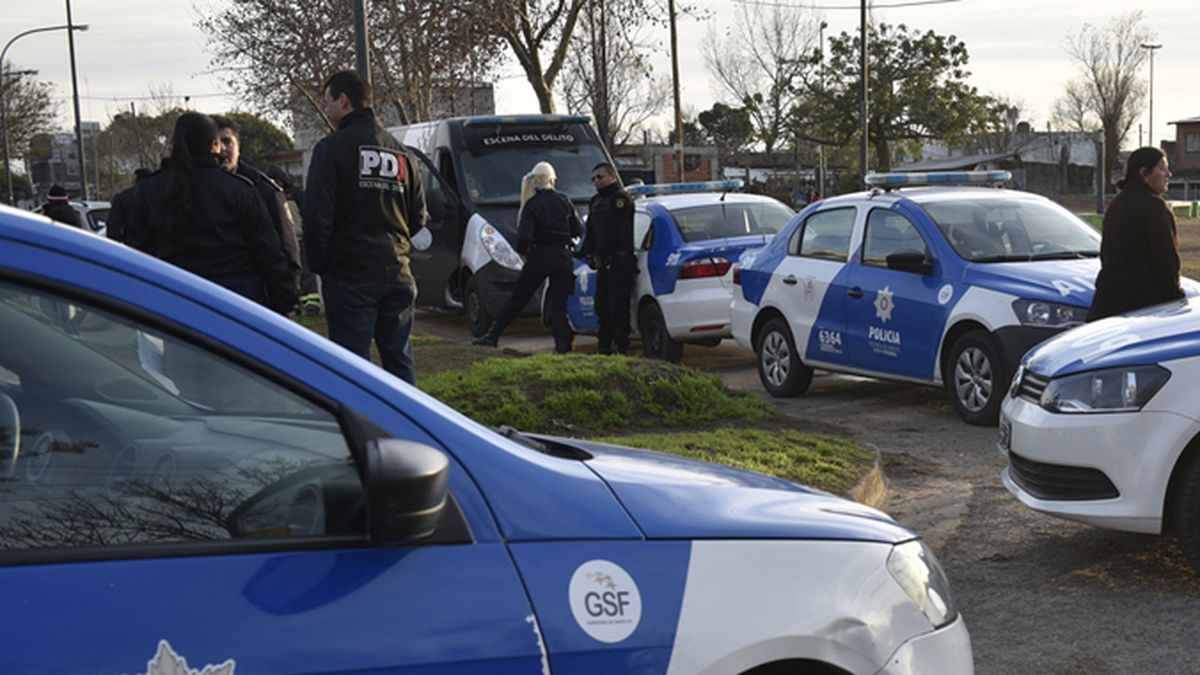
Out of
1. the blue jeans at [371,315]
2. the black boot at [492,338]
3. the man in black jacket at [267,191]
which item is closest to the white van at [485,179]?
the black boot at [492,338]

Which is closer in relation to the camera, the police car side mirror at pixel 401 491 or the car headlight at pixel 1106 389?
the police car side mirror at pixel 401 491

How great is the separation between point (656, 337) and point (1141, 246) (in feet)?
20.2

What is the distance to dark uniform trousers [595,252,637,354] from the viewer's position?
13430mm

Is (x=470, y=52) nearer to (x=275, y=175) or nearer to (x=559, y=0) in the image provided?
(x=559, y=0)

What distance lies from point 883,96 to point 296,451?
56.0m

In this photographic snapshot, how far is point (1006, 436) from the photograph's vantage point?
6312mm

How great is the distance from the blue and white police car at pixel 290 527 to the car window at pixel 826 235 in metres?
8.46

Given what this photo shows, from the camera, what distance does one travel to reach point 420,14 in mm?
26219

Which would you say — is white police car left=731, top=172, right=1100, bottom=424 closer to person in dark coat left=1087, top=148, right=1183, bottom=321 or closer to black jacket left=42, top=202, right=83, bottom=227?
person in dark coat left=1087, top=148, right=1183, bottom=321

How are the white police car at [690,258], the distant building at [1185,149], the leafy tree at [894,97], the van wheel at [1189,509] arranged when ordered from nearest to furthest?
the van wheel at [1189,509]
the white police car at [690,258]
the leafy tree at [894,97]
the distant building at [1185,149]

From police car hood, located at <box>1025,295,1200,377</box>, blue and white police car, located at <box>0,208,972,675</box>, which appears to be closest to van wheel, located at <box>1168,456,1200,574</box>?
police car hood, located at <box>1025,295,1200,377</box>

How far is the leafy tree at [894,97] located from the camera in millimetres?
55344

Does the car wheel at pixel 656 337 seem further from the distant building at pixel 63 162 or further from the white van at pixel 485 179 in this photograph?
the distant building at pixel 63 162

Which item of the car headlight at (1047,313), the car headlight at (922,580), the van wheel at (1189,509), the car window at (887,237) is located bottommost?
the van wheel at (1189,509)
